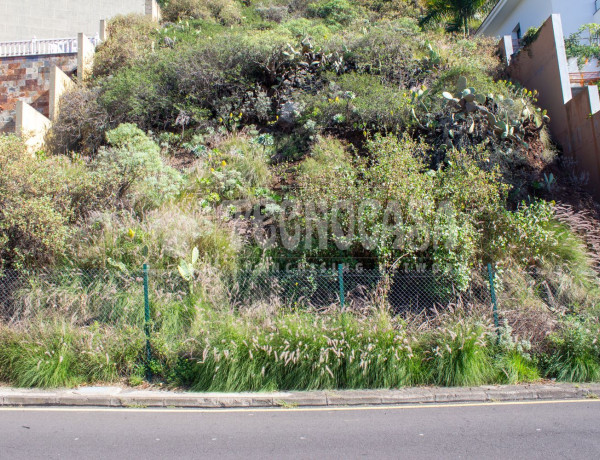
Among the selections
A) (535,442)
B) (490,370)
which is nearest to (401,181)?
(490,370)

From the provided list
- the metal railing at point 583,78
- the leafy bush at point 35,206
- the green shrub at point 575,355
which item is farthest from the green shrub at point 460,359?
the metal railing at point 583,78

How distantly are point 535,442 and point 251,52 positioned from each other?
14066mm

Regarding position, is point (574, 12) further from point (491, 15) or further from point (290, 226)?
point (290, 226)

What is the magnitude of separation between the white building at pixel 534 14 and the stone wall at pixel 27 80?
19.5 m

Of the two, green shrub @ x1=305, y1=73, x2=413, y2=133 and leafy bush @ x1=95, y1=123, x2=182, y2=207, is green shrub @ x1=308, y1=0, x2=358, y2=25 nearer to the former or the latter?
green shrub @ x1=305, y1=73, x2=413, y2=133

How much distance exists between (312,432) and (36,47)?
61.1 ft

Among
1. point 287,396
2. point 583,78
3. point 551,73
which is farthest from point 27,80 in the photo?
point 583,78

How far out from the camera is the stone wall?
17.1m

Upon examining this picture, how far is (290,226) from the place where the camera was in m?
10.3

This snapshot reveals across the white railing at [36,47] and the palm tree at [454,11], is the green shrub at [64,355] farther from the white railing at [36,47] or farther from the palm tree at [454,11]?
the palm tree at [454,11]

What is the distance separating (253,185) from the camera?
41.4ft

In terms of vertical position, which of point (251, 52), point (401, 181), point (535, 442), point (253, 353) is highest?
point (251, 52)

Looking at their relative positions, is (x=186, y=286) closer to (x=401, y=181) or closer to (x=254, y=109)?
(x=401, y=181)

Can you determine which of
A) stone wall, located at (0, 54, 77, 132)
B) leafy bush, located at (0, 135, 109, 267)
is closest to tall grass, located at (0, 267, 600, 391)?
leafy bush, located at (0, 135, 109, 267)
